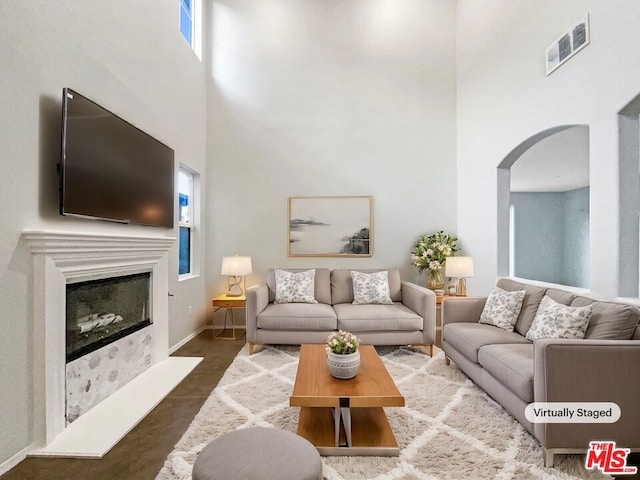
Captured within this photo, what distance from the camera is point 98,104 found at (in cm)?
245

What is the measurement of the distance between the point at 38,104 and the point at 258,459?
7.62 feet

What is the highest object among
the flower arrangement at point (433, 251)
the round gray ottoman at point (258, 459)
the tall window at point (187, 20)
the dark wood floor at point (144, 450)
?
the tall window at point (187, 20)

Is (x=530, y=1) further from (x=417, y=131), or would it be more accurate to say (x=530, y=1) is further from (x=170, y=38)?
(x=170, y=38)

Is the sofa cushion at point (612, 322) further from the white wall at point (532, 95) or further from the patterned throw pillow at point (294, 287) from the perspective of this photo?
the patterned throw pillow at point (294, 287)

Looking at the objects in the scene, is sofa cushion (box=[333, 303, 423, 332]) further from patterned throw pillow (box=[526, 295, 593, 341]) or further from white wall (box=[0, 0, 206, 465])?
white wall (box=[0, 0, 206, 465])

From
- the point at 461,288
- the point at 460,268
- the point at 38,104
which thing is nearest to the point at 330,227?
the point at 460,268

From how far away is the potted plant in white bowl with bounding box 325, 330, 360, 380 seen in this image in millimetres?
2041

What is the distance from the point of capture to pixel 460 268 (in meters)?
3.91

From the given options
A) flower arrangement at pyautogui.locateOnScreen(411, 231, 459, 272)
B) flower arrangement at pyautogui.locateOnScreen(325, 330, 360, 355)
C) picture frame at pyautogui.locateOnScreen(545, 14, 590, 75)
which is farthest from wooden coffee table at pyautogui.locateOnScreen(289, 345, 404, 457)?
picture frame at pyautogui.locateOnScreen(545, 14, 590, 75)

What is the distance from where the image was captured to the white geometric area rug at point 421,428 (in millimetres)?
1689

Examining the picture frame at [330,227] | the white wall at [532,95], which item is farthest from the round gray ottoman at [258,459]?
the picture frame at [330,227]

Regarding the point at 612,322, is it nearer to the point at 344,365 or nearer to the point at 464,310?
the point at 464,310

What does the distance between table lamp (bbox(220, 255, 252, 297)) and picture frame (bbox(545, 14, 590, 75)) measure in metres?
3.77

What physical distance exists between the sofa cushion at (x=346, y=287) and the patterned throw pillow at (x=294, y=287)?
30 centimetres
